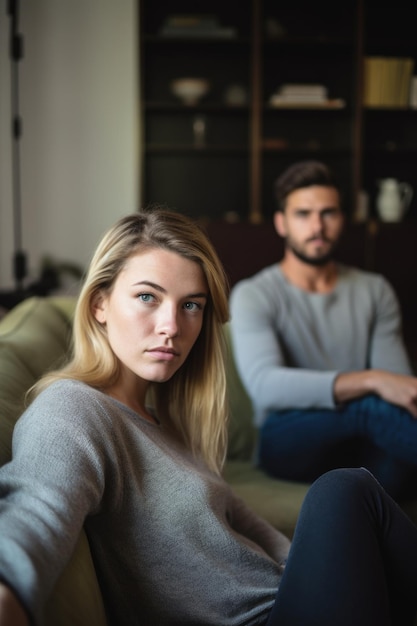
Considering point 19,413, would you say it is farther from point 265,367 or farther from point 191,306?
point 265,367

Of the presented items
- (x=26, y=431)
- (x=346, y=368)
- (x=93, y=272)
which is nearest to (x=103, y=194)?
(x=346, y=368)

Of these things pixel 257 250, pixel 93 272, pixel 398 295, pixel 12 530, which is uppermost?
pixel 93 272

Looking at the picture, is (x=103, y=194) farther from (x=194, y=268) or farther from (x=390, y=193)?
(x=194, y=268)

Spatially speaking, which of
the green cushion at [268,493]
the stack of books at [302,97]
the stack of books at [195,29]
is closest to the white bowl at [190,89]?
the stack of books at [195,29]

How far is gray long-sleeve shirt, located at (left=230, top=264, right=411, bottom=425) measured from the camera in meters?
2.15

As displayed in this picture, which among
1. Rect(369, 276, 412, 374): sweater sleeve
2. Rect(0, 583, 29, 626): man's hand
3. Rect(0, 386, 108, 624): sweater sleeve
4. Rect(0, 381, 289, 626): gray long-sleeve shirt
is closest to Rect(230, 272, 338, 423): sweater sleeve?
Rect(369, 276, 412, 374): sweater sleeve

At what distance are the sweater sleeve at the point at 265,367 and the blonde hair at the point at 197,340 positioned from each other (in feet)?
2.28

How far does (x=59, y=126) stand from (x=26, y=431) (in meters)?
4.05

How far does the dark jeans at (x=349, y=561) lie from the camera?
960mm

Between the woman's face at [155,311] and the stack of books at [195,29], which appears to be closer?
the woman's face at [155,311]

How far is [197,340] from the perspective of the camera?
129 cm

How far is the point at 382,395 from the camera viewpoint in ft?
6.16

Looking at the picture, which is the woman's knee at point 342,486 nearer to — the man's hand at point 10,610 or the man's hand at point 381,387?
the man's hand at point 10,610

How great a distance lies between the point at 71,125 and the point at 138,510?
3999 mm
